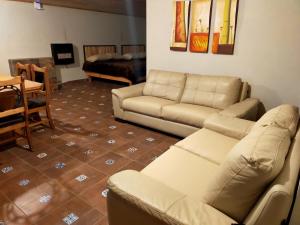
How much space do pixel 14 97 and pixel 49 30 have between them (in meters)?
4.24

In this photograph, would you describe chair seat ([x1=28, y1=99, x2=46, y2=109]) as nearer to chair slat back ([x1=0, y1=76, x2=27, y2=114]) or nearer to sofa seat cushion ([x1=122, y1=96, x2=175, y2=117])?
chair slat back ([x1=0, y1=76, x2=27, y2=114])

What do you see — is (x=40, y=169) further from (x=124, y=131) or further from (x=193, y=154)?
(x=193, y=154)

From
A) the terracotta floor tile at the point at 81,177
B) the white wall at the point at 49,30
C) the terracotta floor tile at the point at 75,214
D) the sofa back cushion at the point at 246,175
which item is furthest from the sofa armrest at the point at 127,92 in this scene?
the white wall at the point at 49,30

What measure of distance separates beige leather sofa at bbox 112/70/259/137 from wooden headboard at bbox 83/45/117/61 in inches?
164

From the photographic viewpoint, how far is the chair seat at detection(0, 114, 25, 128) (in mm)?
2388

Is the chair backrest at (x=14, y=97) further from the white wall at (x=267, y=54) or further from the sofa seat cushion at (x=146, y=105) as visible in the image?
the white wall at (x=267, y=54)

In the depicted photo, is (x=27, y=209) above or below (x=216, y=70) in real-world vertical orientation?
below

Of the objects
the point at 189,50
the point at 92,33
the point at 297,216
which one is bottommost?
the point at 297,216

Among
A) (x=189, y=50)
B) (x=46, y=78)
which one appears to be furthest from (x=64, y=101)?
(x=189, y=50)

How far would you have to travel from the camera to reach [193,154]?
1772mm

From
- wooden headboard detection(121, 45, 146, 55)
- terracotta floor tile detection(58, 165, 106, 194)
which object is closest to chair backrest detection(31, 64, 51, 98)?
terracotta floor tile detection(58, 165, 106, 194)

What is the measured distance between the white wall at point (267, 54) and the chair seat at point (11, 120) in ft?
8.59

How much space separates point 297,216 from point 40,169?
88.7 inches

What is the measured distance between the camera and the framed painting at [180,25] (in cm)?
329
